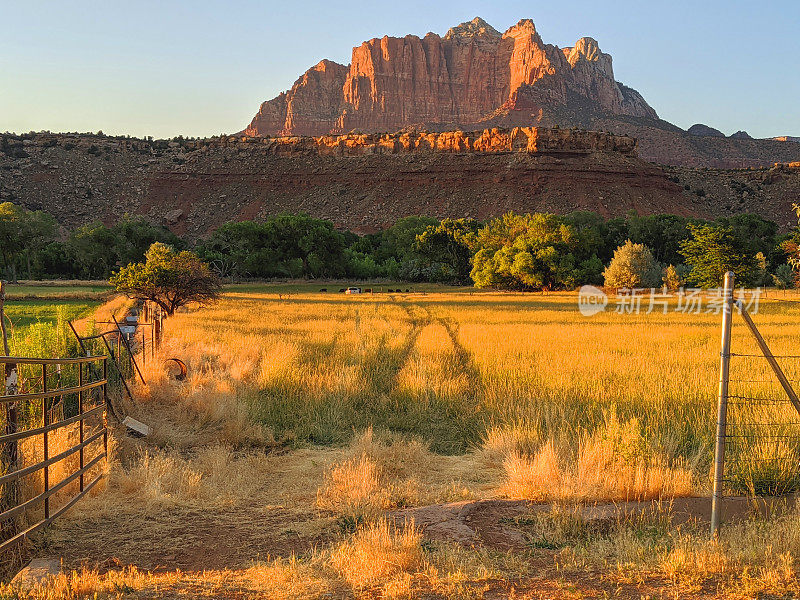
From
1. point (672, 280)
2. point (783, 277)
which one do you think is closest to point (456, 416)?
point (672, 280)

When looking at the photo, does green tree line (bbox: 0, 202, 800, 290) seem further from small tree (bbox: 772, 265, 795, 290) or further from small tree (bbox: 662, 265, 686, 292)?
small tree (bbox: 662, 265, 686, 292)

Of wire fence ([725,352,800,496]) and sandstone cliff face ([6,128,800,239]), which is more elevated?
sandstone cliff face ([6,128,800,239])

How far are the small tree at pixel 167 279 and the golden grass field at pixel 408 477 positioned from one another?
5.90 metres

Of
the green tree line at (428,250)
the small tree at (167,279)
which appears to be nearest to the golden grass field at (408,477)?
the small tree at (167,279)

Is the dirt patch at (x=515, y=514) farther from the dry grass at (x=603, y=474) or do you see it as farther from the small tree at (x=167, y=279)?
the small tree at (x=167, y=279)

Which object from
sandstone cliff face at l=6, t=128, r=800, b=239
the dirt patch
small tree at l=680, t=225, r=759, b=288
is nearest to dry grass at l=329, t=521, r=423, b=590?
the dirt patch

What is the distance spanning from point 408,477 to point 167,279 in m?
17.4

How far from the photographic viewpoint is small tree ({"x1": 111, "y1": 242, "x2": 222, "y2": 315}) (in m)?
22.6

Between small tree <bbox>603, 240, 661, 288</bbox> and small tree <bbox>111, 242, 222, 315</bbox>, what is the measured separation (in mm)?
32114

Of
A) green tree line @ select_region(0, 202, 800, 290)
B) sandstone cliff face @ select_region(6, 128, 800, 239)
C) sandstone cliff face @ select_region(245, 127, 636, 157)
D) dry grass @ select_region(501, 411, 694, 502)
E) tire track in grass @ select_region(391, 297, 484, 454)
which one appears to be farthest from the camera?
sandstone cliff face @ select_region(245, 127, 636, 157)

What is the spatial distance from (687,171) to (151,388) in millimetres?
110994

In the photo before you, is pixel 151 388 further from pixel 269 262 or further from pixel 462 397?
pixel 269 262

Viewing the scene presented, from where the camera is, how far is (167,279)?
2327 centimetres

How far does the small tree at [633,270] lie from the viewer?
155ft
